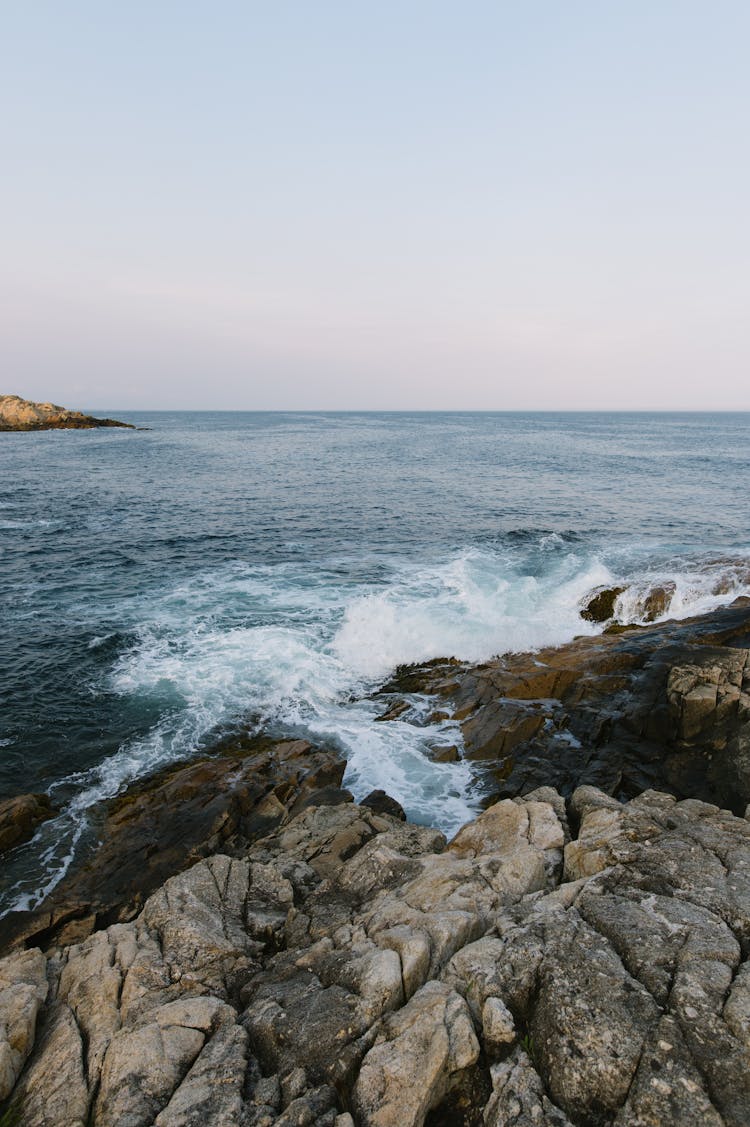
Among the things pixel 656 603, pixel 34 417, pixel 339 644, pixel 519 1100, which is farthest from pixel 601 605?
pixel 34 417

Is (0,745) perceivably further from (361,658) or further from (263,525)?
(263,525)

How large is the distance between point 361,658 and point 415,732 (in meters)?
5.35

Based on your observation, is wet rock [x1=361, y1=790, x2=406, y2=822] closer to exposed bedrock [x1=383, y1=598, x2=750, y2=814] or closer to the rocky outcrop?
the rocky outcrop

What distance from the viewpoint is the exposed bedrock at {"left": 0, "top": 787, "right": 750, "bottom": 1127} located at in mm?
5977

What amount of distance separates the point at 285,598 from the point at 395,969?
22.6 m

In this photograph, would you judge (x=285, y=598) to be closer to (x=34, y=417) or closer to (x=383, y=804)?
(x=383, y=804)

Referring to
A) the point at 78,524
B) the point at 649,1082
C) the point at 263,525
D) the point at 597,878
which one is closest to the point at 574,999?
the point at 649,1082

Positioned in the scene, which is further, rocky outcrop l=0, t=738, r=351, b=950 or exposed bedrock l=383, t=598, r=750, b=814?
exposed bedrock l=383, t=598, r=750, b=814

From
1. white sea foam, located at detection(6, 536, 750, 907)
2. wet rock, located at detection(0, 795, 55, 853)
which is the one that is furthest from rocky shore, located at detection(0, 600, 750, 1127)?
white sea foam, located at detection(6, 536, 750, 907)

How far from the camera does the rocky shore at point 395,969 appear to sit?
6.06 meters

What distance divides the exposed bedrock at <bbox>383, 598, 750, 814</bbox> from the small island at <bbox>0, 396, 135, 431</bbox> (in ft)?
447

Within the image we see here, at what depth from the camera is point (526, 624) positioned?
24.9 m

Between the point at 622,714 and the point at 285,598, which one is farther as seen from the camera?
the point at 285,598

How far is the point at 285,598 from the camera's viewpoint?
1151 inches
